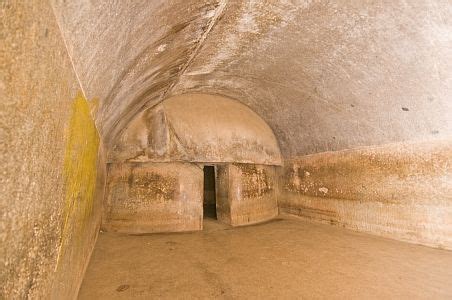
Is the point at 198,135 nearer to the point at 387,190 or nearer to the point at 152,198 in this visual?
the point at 152,198

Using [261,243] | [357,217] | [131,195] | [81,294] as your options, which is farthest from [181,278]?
[357,217]

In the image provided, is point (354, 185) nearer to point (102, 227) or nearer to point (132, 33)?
point (132, 33)

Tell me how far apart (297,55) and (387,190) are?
7.69 ft

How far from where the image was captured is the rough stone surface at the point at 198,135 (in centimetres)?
429

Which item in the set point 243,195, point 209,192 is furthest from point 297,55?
point 209,192

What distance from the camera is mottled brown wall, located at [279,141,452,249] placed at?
3064 mm

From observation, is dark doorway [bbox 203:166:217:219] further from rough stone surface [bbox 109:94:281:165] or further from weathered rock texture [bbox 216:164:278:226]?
rough stone surface [bbox 109:94:281:165]

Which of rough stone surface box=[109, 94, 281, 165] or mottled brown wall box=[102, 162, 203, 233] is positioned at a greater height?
rough stone surface box=[109, 94, 281, 165]

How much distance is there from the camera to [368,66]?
9.77ft

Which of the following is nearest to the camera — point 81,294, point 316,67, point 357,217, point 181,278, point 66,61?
point 66,61

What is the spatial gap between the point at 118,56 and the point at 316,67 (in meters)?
2.69

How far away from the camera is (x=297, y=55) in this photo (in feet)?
10.9

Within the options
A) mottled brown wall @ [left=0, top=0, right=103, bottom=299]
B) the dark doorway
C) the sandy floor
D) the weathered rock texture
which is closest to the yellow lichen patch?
mottled brown wall @ [left=0, top=0, right=103, bottom=299]

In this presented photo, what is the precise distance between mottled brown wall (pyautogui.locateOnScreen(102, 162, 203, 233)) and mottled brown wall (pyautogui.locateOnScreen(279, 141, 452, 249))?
2.34 m
